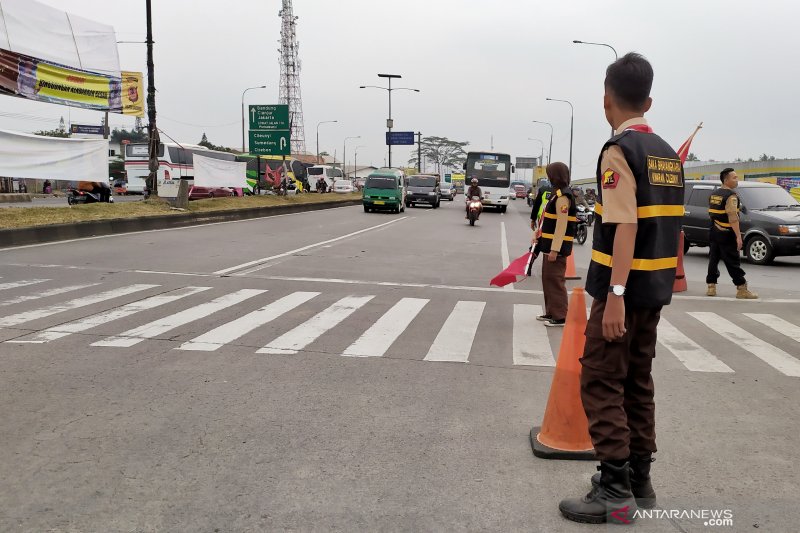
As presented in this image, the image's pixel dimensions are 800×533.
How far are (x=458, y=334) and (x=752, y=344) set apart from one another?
304 cm

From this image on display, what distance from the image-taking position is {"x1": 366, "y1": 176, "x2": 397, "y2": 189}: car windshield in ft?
106

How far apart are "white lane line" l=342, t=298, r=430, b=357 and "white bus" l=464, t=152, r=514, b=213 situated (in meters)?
30.2

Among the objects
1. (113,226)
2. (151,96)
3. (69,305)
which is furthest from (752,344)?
(151,96)

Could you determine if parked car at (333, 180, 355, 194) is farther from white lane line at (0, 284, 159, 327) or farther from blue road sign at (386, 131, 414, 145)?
white lane line at (0, 284, 159, 327)

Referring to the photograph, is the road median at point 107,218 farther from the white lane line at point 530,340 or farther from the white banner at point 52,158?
the white lane line at point 530,340

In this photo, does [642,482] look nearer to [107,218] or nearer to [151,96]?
[107,218]

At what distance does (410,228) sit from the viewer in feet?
73.3

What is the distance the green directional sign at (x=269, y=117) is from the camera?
106ft

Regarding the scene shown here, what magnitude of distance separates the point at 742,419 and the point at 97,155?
57.3 ft

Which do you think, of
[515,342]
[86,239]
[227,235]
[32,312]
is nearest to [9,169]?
[86,239]

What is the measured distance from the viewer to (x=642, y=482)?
3.15m

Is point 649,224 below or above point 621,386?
above

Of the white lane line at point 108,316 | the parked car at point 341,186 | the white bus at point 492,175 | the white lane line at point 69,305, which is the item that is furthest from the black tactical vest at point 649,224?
the parked car at point 341,186

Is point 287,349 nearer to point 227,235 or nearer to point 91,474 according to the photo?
point 91,474
